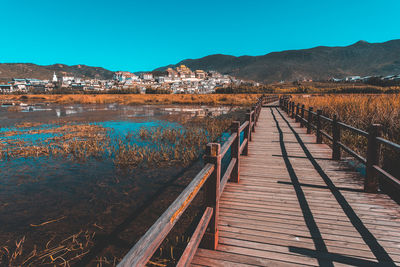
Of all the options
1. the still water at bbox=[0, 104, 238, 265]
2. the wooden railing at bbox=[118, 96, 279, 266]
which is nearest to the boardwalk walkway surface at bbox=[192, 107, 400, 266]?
the wooden railing at bbox=[118, 96, 279, 266]

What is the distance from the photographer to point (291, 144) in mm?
8586

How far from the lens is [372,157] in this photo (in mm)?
4176

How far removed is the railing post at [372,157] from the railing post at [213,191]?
10.5ft

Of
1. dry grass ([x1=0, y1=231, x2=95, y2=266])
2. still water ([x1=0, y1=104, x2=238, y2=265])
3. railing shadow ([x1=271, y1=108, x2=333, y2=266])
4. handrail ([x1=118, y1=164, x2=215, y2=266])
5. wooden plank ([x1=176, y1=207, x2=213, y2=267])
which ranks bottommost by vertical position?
dry grass ([x1=0, y1=231, x2=95, y2=266])

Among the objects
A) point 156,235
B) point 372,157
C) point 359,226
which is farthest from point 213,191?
point 372,157

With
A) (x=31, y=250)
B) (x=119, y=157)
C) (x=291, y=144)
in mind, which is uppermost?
(x=291, y=144)

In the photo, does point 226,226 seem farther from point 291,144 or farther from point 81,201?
point 291,144

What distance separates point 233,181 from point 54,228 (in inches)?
156

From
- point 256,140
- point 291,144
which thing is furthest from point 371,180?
point 256,140

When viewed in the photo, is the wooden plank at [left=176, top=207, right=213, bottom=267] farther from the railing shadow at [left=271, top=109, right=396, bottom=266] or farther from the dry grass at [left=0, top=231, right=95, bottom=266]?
the dry grass at [left=0, top=231, right=95, bottom=266]

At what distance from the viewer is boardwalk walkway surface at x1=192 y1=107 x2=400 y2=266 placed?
8.66 feet

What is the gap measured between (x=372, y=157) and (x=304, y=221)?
6.45 ft

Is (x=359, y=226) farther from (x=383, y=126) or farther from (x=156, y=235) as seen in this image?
(x=383, y=126)

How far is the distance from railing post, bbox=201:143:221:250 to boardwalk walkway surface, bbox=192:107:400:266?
4.9 inches
